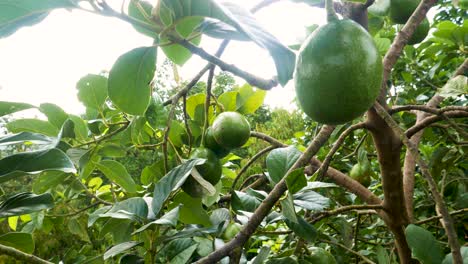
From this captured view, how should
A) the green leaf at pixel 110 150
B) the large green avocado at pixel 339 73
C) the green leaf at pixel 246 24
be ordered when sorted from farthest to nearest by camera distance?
1. the green leaf at pixel 110 150
2. the large green avocado at pixel 339 73
3. the green leaf at pixel 246 24

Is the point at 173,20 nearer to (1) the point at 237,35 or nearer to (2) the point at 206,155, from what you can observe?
(1) the point at 237,35

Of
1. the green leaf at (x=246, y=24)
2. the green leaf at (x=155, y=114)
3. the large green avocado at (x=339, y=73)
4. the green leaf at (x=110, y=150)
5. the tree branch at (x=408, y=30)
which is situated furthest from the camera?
the green leaf at (x=110, y=150)

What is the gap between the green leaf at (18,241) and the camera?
77cm

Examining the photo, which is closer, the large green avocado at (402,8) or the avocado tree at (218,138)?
the avocado tree at (218,138)

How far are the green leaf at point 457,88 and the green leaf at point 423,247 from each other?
42 cm

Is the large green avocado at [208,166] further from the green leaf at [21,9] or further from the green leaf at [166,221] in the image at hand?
the green leaf at [21,9]

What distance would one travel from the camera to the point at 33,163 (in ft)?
2.16

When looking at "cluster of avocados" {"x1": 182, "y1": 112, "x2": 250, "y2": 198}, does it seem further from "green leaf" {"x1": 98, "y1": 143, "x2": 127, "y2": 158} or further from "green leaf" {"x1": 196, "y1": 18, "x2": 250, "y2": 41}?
"green leaf" {"x1": 196, "y1": 18, "x2": 250, "y2": 41}

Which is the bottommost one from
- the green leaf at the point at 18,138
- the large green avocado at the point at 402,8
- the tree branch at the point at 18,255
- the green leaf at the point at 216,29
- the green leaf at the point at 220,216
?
the tree branch at the point at 18,255

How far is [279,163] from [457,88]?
0.54 metres

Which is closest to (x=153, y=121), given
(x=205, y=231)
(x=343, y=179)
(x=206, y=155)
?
(x=206, y=155)

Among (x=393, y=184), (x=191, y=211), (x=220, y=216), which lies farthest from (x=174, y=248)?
(x=393, y=184)

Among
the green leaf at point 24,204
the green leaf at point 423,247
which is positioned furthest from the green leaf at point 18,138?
the green leaf at point 423,247

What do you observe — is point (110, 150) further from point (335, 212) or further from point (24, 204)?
point (335, 212)
